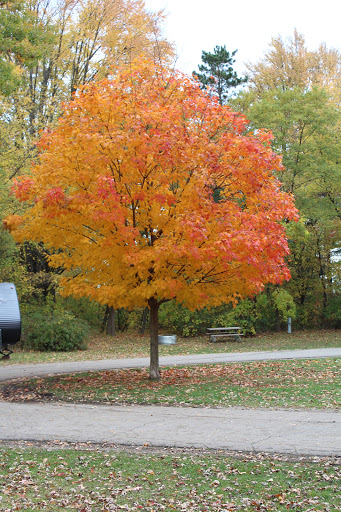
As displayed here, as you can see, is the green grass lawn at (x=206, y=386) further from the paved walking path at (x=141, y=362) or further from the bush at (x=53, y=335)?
the bush at (x=53, y=335)

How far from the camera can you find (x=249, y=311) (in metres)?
27.2

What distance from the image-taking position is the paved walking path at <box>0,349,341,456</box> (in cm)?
690

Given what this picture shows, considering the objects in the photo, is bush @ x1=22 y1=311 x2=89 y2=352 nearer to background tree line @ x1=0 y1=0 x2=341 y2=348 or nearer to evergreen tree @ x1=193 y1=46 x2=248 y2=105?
background tree line @ x1=0 y1=0 x2=341 y2=348

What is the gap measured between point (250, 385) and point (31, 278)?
1423 cm

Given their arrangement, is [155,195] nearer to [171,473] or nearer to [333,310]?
[171,473]

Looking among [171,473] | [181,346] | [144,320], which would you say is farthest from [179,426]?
[144,320]

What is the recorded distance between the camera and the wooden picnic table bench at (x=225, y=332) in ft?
81.0

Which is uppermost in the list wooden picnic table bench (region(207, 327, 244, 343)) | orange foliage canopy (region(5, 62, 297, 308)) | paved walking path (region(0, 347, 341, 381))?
orange foliage canopy (region(5, 62, 297, 308))

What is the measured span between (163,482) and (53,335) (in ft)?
53.0

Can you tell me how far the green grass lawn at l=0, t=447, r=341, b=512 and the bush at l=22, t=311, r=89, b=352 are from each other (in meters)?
14.6

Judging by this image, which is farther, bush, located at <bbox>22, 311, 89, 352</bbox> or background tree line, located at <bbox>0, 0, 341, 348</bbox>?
background tree line, located at <bbox>0, 0, 341, 348</bbox>

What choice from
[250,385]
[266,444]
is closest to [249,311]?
[250,385]

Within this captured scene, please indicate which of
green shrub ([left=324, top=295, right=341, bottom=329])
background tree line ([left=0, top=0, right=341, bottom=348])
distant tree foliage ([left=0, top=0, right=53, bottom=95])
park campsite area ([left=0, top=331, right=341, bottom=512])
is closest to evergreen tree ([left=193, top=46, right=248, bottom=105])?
background tree line ([left=0, top=0, right=341, bottom=348])

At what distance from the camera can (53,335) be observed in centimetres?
2098
